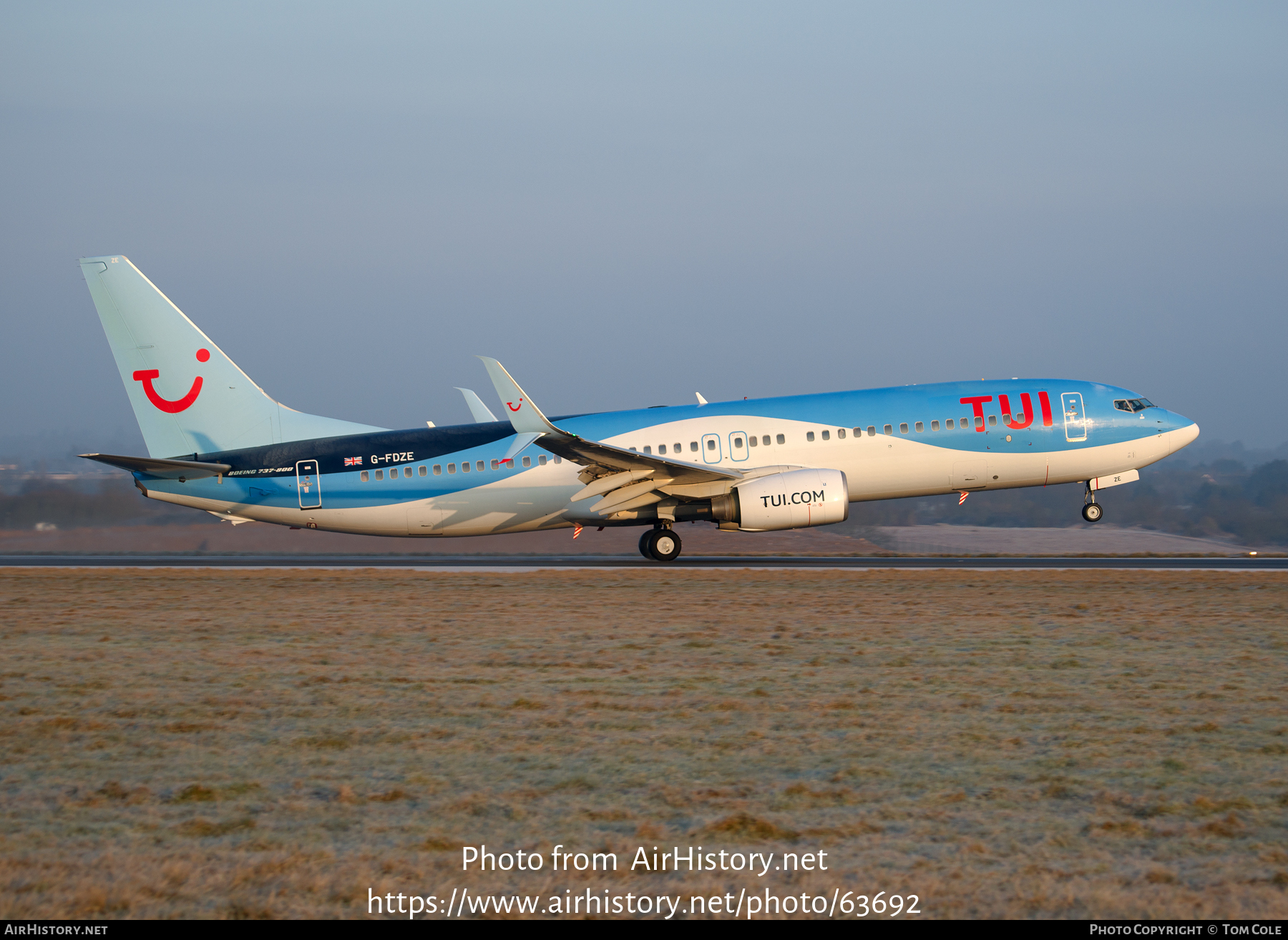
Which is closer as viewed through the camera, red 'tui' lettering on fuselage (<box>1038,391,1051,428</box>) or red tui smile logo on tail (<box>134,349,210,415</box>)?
red 'tui' lettering on fuselage (<box>1038,391,1051,428</box>)

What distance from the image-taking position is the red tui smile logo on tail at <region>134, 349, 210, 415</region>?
2820cm

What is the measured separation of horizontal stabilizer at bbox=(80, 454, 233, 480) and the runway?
268 cm

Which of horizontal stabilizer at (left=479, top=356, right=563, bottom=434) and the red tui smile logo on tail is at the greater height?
the red tui smile logo on tail

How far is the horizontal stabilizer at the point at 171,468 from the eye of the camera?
88.8ft

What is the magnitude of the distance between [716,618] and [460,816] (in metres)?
10.6

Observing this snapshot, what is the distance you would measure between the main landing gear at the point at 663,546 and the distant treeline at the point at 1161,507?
21.2 metres

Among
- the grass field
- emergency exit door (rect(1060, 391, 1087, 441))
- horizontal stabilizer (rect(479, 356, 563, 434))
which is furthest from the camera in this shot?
emergency exit door (rect(1060, 391, 1087, 441))

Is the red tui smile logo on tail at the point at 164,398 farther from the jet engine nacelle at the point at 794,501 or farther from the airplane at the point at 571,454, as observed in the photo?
the jet engine nacelle at the point at 794,501

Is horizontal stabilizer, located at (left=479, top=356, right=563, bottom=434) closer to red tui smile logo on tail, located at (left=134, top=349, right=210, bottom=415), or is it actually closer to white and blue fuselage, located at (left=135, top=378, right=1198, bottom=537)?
white and blue fuselage, located at (left=135, top=378, right=1198, bottom=537)

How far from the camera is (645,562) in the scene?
28516 millimetres

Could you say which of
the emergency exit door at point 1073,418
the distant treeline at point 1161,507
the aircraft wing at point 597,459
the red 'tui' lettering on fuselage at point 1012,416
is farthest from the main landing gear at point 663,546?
the distant treeline at point 1161,507

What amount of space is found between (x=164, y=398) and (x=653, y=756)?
2391 centimetres

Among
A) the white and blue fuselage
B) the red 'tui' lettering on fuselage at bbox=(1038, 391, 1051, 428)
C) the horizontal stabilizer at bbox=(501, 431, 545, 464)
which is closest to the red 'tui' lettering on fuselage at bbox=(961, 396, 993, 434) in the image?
the white and blue fuselage

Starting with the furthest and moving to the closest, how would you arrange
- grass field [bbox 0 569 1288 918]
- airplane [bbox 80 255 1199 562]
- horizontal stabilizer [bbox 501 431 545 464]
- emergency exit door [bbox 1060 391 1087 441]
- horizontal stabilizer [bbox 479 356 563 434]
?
1. horizontal stabilizer [bbox 501 431 545 464]
2. emergency exit door [bbox 1060 391 1087 441]
3. airplane [bbox 80 255 1199 562]
4. horizontal stabilizer [bbox 479 356 563 434]
5. grass field [bbox 0 569 1288 918]
